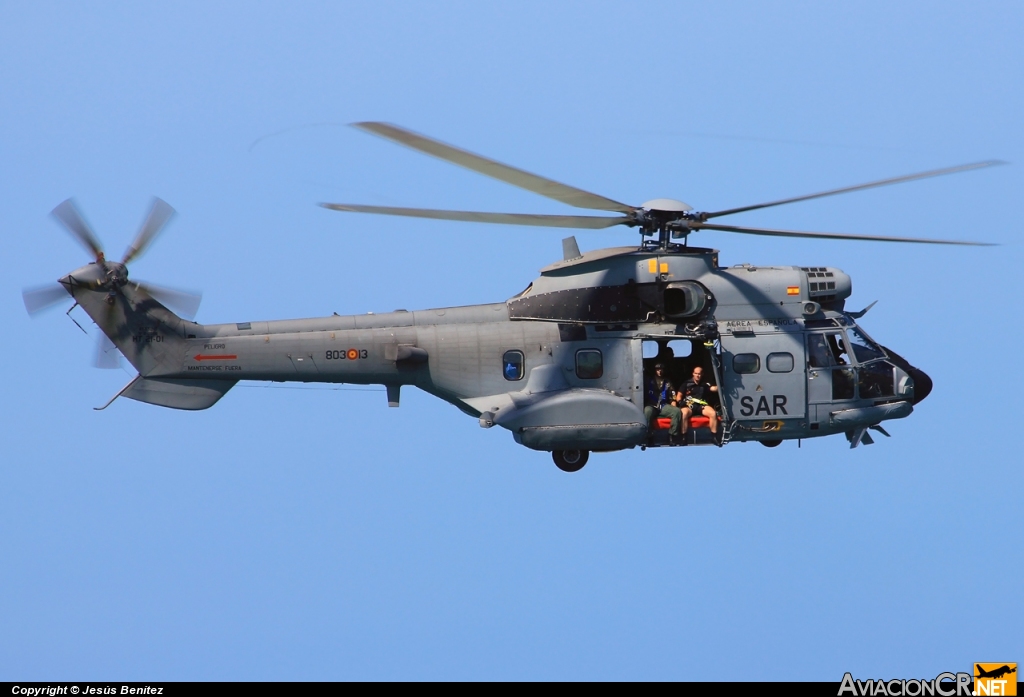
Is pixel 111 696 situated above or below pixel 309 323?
below

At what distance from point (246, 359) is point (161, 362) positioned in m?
1.19

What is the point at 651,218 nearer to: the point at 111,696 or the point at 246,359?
the point at 246,359

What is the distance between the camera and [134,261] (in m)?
17.4

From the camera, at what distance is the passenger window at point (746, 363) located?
17.1 meters

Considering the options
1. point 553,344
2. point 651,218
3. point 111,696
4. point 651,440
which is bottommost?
point 111,696

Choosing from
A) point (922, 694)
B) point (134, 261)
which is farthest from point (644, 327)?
point (134, 261)

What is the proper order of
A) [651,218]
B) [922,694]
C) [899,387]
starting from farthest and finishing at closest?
[899,387] → [651,218] → [922,694]

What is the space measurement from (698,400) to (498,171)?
4708 mm

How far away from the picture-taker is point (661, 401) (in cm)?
1711

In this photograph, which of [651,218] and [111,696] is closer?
[111,696]

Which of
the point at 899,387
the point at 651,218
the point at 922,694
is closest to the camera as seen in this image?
the point at 922,694

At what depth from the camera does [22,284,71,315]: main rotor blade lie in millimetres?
17047

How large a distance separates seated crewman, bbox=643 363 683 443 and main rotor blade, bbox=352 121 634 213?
240 centimetres

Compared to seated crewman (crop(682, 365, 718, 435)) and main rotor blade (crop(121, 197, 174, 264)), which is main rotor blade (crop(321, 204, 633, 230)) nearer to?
seated crewman (crop(682, 365, 718, 435))
